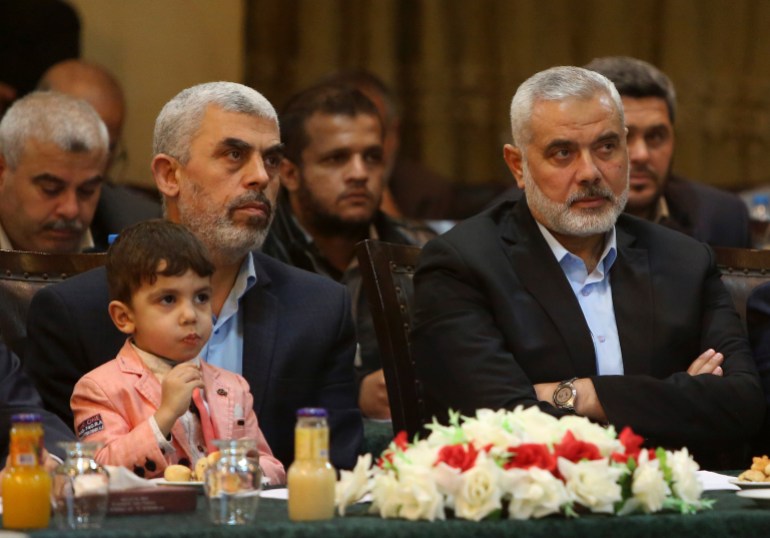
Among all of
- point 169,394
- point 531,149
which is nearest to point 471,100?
point 531,149

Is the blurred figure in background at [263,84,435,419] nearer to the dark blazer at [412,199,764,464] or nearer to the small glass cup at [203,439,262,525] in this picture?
the dark blazer at [412,199,764,464]

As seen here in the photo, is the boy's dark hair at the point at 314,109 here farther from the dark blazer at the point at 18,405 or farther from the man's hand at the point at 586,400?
the dark blazer at the point at 18,405

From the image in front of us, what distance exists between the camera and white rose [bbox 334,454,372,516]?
8.39ft

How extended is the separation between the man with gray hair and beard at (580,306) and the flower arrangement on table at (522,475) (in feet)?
3.12

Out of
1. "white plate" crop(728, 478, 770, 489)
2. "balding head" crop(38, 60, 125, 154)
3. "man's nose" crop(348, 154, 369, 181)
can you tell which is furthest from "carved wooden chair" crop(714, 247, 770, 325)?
"balding head" crop(38, 60, 125, 154)

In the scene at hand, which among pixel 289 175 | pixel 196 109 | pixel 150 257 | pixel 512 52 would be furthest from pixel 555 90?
pixel 512 52

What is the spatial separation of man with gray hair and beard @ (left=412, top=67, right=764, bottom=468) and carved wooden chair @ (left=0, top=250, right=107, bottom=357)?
3.00ft

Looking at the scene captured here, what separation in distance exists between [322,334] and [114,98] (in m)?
2.96

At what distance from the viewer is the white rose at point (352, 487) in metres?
2.56

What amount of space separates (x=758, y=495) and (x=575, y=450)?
0.42 meters

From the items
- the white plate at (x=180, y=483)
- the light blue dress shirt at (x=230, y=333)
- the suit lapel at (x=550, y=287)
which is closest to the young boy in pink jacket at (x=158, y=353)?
the white plate at (x=180, y=483)

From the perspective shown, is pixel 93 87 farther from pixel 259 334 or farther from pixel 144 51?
pixel 259 334

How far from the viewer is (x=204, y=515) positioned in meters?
2.51

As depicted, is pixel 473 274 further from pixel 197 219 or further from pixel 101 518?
pixel 101 518
